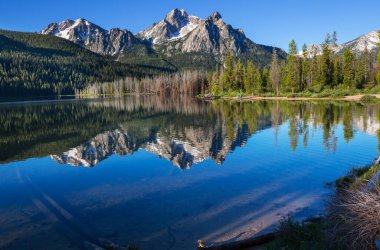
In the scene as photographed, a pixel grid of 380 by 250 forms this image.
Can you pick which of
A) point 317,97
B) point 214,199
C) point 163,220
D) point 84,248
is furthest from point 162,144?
point 317,97

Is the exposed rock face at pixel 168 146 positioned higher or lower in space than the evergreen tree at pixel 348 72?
lower

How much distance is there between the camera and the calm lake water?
1227 cm

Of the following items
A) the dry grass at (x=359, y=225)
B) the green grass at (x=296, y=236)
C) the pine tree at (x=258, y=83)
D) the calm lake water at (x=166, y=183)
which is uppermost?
the pine tree at (x=258, y=83)

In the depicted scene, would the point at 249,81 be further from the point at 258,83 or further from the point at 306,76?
the point at 306,76

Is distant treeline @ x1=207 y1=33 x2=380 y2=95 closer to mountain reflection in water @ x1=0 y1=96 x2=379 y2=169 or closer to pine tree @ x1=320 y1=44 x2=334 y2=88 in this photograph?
pine tree @ x1=320 y1=44 x2=334 y2=88

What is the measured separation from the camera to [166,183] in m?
18.5

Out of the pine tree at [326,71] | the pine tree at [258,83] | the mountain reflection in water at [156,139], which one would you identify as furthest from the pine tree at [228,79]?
the mountain reflection in water at [156,139]

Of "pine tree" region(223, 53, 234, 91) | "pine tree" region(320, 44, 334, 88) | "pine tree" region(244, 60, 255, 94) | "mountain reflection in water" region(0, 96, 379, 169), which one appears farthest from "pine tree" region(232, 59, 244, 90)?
"mountain reflection in water" region(0, 96, 379, 169)

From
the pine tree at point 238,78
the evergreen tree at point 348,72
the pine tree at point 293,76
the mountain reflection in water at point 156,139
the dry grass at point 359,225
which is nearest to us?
the dry grass at point 359,225

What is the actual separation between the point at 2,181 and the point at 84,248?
12320 millimetres

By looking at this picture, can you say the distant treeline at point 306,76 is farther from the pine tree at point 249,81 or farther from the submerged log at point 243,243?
the submerged log at point 243,243

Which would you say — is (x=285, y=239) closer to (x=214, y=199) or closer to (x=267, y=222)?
(x=267, y=222)

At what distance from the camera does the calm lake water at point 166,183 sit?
12.3m

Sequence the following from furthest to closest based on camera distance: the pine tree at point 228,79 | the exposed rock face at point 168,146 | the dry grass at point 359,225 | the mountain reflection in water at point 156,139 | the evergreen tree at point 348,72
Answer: the pine tree at point 228,79 < the evergreen tree at point 348,72 < the mountain reflection in water at point 156,139 < the exposed rock face at point 168,146 < the dry grass at point 359,225
